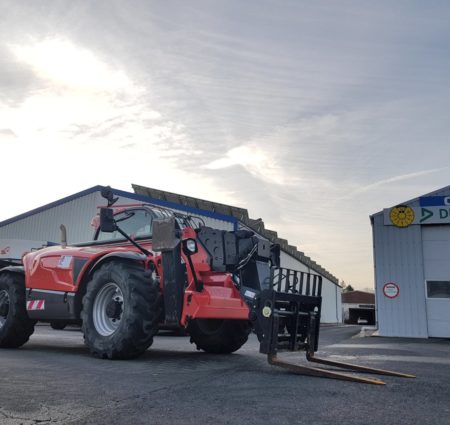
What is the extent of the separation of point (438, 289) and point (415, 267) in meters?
1.01

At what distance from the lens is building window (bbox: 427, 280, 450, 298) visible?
16.8 meters

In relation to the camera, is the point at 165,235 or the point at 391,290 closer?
the point at 165,235

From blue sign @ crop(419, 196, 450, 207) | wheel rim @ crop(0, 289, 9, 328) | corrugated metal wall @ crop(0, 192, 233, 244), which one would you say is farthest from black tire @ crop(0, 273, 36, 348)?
corrugated metal wall @ crop(0, 192, 233, 244)

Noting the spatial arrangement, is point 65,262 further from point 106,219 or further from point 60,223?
point 60,223

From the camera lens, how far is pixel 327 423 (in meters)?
3.48

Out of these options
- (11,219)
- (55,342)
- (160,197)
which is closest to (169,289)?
(55,342)

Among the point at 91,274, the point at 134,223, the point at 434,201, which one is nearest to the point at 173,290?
the point at 91,274

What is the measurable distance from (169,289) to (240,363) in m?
1.46

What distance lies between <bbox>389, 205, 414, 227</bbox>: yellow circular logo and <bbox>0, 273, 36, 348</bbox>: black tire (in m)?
12.9

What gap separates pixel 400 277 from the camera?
56.6ft

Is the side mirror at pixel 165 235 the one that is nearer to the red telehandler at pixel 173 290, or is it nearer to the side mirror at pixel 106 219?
the red telehandler at pixel 173 290

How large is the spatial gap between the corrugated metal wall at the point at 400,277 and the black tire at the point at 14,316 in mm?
12321

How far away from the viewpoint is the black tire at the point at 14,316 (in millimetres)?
8172

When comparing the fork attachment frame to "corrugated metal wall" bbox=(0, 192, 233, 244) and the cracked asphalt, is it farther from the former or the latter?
"corrugated metal wall" bbox=(0, 192, 233, 244)
